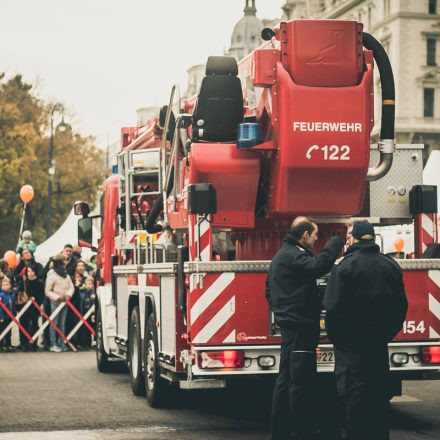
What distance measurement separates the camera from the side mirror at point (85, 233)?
19.7 metres

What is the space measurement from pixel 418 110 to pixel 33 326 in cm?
7416

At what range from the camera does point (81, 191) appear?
69438 millimetres

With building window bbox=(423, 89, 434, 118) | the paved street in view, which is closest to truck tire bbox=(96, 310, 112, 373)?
the paved street

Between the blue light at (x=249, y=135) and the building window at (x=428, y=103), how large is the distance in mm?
87119

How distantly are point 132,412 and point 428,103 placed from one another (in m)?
86.4

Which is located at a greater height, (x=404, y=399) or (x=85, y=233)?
(x=85, y=233)

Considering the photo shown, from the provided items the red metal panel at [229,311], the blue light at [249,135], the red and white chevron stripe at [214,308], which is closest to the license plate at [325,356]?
the red metal panel at [229,311]

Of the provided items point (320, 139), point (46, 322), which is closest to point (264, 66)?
point (320, 139)

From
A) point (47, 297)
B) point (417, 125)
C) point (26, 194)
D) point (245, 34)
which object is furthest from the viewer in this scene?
point (245, 34)

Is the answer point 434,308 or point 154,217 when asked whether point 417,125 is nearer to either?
point 154,217

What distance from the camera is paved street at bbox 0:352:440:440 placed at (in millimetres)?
11703

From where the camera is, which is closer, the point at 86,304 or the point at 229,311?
the point at 229,311

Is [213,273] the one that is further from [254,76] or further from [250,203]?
[254,76]

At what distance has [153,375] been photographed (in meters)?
13.5
